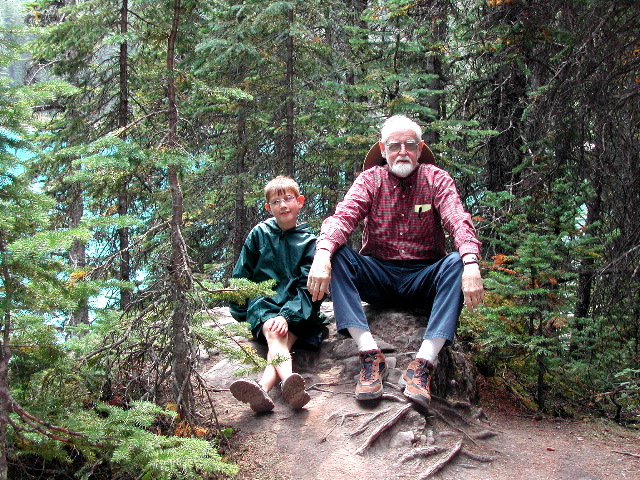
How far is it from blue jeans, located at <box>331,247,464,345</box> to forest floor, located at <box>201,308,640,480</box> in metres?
0.60

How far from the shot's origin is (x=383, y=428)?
4.02 m

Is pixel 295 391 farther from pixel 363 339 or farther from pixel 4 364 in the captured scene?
pixel 4 364

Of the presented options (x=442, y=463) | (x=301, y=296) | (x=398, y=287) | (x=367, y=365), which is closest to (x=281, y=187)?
(x=301, y=296)

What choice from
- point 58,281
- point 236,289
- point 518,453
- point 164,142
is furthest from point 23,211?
point 518,453

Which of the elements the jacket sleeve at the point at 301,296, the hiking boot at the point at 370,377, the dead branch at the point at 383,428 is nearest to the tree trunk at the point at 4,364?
the dead branch at the point at 383,428

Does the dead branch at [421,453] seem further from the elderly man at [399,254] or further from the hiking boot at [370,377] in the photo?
the hiking boot at [370,377]

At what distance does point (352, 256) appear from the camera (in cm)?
475

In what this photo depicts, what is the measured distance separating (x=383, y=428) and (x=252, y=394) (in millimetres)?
967

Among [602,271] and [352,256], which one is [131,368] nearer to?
[352,256]

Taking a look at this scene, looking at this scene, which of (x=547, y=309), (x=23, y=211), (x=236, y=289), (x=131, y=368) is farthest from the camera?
(x=547, y=309)

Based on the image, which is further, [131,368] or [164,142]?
[131,368]

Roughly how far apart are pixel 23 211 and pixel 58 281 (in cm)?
44

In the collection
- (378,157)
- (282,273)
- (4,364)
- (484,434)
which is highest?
(378,157)

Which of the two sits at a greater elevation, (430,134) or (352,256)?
(430,134)
